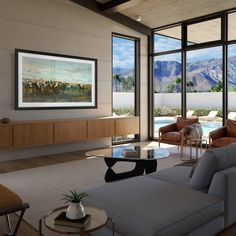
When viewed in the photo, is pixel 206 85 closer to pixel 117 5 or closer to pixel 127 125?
pixel 127 125

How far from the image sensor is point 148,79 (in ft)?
28.3

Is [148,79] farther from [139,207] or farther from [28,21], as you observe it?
[139,207]

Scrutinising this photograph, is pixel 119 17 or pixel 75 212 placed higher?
pixel 119 17

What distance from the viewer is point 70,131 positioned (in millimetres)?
6340

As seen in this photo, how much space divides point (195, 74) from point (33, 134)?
4.40 metres

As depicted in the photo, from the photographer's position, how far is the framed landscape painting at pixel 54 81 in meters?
6.03

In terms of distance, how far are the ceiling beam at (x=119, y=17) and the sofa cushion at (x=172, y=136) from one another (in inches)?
127

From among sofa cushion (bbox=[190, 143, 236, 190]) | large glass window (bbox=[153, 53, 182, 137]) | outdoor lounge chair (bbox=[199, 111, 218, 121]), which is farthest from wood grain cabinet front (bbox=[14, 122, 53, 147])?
outdoor lounge chair (bbox=[199, 111, 218, 121])

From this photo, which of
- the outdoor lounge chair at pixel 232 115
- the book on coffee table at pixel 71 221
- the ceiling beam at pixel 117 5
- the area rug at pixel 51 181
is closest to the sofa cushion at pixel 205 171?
the book on coffee table at pixel 71 221

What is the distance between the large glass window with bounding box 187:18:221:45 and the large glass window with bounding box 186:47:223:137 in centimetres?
26

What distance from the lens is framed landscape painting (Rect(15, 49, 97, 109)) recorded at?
603 centimetres

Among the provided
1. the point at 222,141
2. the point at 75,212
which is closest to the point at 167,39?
the point at 222,141

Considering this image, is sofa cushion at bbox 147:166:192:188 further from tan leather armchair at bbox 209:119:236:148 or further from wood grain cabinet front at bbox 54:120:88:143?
wood grain cabinet front at bbox 54:120:88:143

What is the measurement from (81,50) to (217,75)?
133 inches
